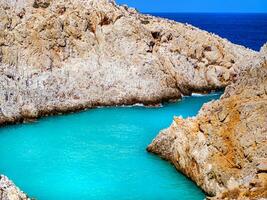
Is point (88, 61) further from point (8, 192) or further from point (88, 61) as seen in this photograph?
point (8, 192)

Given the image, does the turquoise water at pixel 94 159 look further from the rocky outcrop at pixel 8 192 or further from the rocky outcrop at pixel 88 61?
the rocky outcrop at pixel 8 192

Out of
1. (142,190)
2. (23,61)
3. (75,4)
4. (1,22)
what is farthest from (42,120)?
(142,190)

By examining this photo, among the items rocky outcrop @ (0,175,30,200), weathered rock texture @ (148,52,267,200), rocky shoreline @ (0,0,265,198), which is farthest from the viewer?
rocky shoreline @ (0,0,265,198)

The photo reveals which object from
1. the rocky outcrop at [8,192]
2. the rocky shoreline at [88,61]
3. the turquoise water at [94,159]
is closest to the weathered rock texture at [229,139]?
the turquoise water at [94,159]

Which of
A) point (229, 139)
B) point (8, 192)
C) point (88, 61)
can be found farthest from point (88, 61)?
point (8, 192)

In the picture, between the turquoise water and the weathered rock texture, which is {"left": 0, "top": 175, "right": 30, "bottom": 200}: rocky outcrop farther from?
the weathered rock texture

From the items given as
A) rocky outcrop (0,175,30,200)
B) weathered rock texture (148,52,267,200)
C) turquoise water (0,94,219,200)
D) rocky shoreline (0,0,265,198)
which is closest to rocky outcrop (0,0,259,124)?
rocky shoreline (0,0,265,198)
